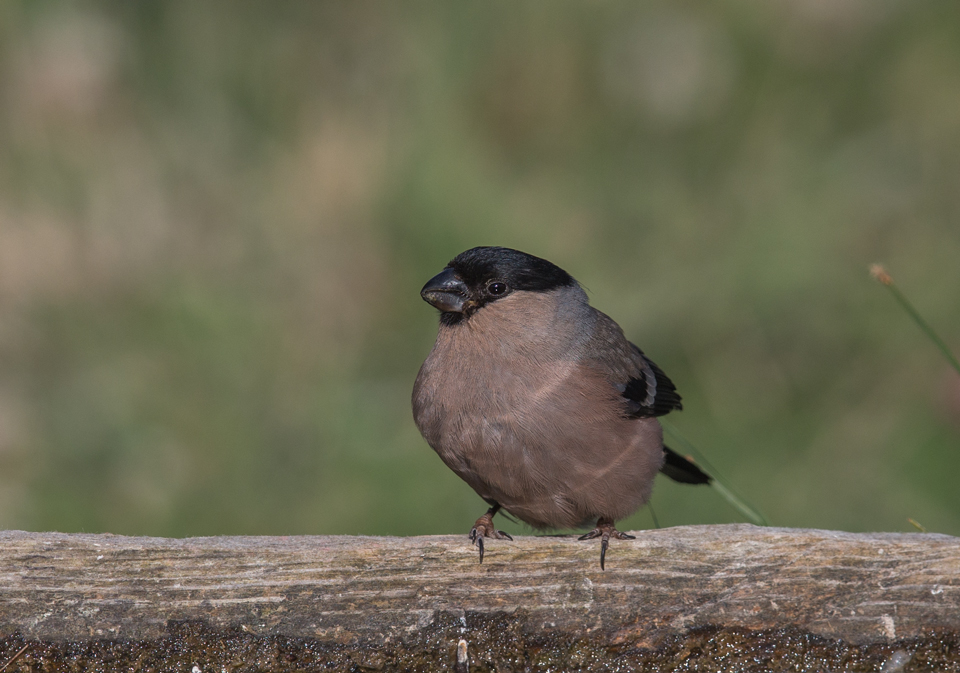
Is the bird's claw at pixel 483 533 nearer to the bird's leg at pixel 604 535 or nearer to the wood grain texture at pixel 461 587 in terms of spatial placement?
the wood grain texture at pixel 461 587

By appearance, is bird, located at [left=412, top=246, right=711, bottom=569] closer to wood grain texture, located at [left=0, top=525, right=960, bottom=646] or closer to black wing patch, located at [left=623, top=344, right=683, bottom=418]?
black wing patch, located at [left=623, top=344, right=683, bottom=418]

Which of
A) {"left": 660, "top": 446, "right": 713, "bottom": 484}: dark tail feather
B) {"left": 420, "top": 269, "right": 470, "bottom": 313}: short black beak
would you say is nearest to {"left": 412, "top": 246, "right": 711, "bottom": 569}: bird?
{"left": 420, "top": 269, "right": 470, "bottom": 313}: short black beak

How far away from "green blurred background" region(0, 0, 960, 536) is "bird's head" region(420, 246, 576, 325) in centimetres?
174

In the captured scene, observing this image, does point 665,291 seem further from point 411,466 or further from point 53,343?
point 53,343

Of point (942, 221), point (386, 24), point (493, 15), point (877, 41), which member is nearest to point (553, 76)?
point (493, 15)

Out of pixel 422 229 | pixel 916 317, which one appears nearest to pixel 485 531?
pixel 916 317

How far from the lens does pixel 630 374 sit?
422 centimetres

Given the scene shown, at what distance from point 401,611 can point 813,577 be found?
1114mm

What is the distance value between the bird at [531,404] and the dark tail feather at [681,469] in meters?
0.38

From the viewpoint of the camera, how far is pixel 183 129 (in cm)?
631

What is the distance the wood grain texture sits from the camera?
2.75m

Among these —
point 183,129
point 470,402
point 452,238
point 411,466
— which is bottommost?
point 411,466

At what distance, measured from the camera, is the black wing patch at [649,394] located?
13.4 feet

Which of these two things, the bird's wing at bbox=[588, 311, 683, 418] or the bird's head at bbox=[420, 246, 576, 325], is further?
the bird's wing at bbox=[588, 311, 683, 418]
